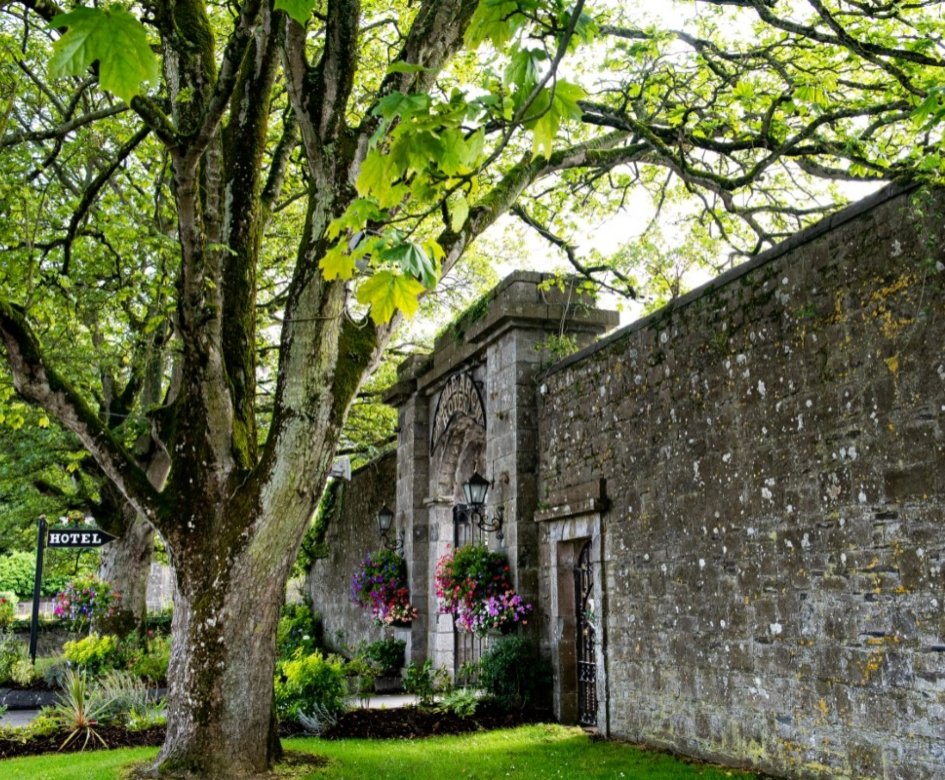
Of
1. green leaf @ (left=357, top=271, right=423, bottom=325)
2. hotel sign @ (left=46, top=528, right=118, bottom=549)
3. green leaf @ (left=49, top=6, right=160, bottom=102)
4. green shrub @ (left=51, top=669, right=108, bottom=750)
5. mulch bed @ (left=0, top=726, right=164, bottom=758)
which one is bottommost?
mulch bed @ (left=0, top=726, right=164, bottom=758)

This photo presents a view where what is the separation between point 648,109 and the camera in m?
10.6

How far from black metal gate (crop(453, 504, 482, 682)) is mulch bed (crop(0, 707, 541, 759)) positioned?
195 cm

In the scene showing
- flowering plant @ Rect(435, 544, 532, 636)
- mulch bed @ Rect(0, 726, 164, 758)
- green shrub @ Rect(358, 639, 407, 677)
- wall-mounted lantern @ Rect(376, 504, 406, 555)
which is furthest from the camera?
wall-mounted lantern @ Rect(376, 504, 406, 555)

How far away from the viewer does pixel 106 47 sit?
89.7 inches

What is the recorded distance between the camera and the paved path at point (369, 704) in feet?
34.9

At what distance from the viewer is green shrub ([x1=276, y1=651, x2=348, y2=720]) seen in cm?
894

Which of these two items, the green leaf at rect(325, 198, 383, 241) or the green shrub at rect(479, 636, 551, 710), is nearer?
the green leaf at rect(325, 198, 383, 241)

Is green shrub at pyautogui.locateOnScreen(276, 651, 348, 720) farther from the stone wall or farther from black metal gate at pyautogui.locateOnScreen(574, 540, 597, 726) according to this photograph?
the stone wall

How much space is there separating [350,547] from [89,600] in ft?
15.6

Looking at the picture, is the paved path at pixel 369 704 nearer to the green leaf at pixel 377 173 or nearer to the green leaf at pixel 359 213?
the green leaf at pixel 359 213

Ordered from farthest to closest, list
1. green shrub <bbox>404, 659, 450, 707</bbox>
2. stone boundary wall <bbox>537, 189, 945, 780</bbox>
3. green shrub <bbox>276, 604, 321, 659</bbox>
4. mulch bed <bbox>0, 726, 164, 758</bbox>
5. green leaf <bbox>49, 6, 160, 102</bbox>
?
green shrub <bbox>276, 604, 321, 659</bbox> → green shrub <bbox>404, 659, 450, 707</bbox> → mulch bed <bbox>0, 726, 164, 758</bbox> → stone boundary wall <bbox>537, 189, 945, 780</bbox> → green leaf <bbox>49, 6, 160, 102</bbox>

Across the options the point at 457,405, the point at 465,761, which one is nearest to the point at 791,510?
the point at 465,761

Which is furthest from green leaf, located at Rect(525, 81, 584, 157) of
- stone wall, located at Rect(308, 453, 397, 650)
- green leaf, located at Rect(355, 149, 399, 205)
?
stone wall, located at Rect(308, 453, 397, 650)

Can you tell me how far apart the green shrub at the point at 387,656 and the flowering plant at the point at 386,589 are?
369mm
